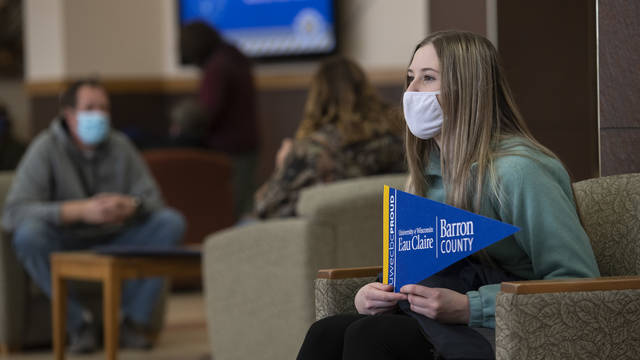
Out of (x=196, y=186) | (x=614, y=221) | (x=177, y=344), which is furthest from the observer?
(x=196, y=186)

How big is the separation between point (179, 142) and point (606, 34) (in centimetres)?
417

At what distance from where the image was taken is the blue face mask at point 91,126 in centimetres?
427

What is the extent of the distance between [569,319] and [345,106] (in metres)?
1.87

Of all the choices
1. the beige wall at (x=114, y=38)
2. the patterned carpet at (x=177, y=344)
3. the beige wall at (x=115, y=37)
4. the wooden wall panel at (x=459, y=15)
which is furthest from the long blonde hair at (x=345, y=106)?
the beige wall at (x=115, y=37)

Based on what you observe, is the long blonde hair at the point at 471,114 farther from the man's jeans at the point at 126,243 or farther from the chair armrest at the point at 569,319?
the man's jeans at the point at 126,243

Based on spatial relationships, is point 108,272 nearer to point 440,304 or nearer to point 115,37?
point 440,304

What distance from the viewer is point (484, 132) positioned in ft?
6.15

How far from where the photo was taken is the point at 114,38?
7906 millimetres

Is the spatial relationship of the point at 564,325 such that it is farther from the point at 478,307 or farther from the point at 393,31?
the point at 393,31

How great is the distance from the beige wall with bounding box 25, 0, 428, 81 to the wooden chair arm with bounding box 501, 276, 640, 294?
201 inches

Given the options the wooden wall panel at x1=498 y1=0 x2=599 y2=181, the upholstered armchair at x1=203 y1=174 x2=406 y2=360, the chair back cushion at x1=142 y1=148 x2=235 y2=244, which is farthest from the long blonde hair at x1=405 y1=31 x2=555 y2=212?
the chair back cushion at x1=142 y1=148 x2=235 y2=244

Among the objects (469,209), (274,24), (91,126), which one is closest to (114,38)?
(274,24)

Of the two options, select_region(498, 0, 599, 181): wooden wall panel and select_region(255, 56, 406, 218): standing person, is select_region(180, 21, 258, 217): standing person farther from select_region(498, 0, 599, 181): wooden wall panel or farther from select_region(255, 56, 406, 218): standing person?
select_region(498, 0, 599, 181): wooden wall panel

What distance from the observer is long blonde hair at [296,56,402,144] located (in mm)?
3440
